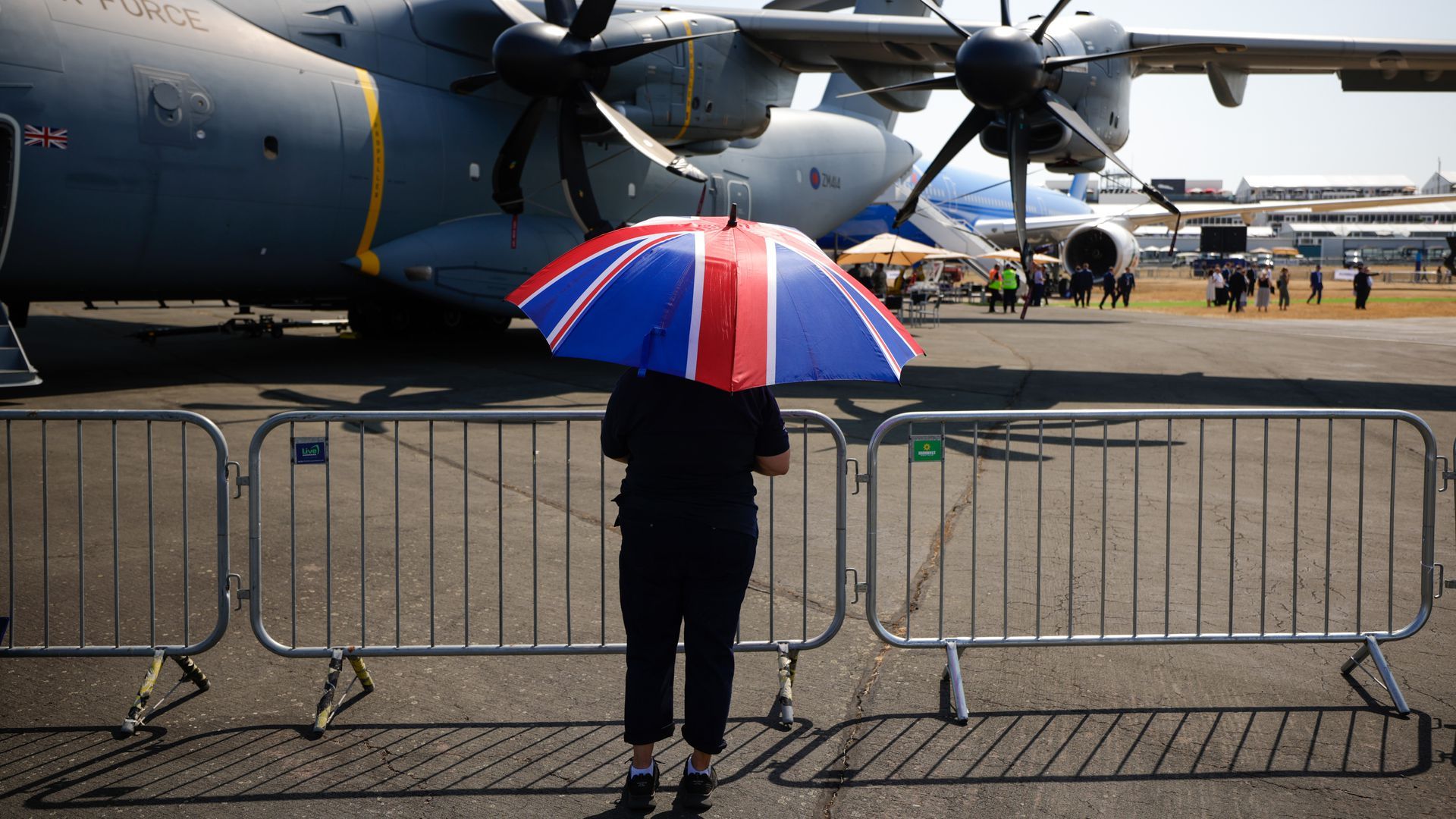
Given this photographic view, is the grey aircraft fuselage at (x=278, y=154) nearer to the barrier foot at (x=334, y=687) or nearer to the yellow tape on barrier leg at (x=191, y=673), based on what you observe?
the yellow tape on barrier leg at (x=191, y=673)

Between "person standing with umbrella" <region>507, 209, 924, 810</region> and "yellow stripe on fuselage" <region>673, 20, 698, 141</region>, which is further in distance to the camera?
"yellow stripe on fuselage" <region>673, 20, 698, 141</region>

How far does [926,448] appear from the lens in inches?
204

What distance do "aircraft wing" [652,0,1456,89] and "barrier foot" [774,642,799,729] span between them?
11816 mm

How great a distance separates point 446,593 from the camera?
5871mm

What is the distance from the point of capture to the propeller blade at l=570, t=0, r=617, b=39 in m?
13.4

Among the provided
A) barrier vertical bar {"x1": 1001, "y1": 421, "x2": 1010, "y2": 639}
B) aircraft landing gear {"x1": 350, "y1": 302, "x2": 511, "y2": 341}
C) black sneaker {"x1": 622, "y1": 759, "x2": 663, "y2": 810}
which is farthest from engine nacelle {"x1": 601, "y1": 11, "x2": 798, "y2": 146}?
black sneaker {"x1": 622, "y1": 759, "x2": 663, "y2": 810}

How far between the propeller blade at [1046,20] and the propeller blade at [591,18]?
5.13m

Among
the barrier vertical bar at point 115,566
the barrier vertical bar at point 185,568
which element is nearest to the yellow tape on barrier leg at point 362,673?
the barrier vertical bar at point 185,568

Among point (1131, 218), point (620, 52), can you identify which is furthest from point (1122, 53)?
point (1131, 218)

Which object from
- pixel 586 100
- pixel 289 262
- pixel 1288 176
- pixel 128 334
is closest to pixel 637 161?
pixel 586 100

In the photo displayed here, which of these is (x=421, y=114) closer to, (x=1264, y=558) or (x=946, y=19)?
(x=946, y=19)

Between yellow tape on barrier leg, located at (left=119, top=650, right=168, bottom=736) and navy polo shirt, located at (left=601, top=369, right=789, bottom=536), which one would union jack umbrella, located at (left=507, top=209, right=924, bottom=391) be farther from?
yellow tape on barrier leg, located at (left=119, top=650, right=168, bottom=736)

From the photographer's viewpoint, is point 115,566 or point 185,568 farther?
point 115,566

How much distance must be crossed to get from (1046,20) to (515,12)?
6.56m
